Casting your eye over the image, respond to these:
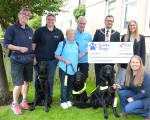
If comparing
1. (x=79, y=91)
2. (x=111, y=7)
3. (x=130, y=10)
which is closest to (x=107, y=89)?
(x=79, y=91)

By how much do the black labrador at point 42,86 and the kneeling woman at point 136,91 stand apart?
1829 millimetres

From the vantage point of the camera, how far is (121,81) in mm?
8758

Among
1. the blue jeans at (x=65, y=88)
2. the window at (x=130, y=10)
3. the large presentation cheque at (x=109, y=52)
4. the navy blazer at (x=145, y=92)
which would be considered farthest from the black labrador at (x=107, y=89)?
the window at (x=130, y=10)

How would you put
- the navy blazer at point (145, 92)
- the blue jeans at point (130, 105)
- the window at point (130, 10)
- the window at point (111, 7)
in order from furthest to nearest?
1. the window at point (111, 7)
2. the window at point (130, 10)
3. the blue jeans at point (130, 105)
4. the navy blazer at point (145, 92)

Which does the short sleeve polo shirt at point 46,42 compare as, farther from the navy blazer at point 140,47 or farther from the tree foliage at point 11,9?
the navy blazer at point 140,47

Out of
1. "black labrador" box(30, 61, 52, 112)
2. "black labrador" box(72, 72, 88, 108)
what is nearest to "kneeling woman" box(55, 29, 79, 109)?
"black labrador" box(72, 72, 88, 108)

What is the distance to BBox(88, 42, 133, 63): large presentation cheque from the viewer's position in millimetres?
8539

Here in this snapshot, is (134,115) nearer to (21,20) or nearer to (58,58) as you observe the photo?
(58,58)

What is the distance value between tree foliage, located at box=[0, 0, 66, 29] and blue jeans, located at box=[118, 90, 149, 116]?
3.40 m

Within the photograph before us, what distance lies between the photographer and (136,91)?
25.6ft

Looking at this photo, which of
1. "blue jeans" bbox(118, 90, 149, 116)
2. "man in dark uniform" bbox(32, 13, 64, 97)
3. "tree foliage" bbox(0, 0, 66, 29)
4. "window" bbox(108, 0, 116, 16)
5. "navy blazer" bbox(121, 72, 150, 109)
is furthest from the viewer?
"window" bbox(108, 0, 116, 16)

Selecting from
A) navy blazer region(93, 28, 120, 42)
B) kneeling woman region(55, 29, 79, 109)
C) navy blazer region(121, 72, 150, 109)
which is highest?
navy blazer region(93, 28, 120, 42)

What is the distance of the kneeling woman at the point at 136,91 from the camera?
7.50 m

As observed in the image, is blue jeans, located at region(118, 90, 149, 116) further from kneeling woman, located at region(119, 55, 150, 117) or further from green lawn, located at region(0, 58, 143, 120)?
green lawn, located at region(0, 58, 143, 120)
